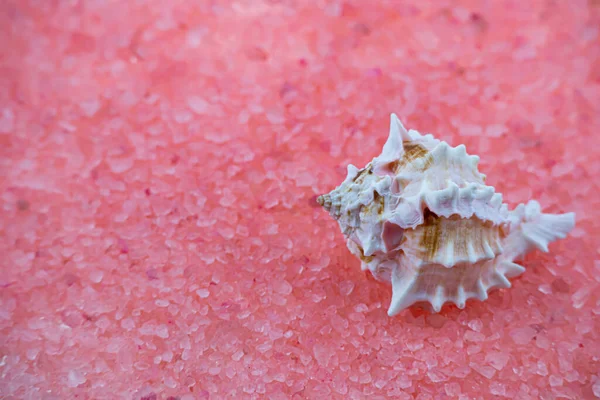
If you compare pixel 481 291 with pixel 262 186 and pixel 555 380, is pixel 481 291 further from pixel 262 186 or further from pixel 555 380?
pixel 262 186

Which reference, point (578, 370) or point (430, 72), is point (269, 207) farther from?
point (578, 370)

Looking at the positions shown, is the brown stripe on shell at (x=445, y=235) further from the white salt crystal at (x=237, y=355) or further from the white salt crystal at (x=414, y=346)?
the white salt crystal at (x=237, y=355)

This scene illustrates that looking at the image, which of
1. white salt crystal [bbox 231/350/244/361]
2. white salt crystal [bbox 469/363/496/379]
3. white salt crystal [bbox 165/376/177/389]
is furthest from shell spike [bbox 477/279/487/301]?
white salt crystal [bbox 165/376/177/389]

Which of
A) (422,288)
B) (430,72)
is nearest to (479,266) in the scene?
(422,288)

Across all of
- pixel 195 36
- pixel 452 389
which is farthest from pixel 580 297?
pixel 195 36

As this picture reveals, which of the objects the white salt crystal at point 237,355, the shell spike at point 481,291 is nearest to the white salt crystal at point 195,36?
the white salt crystal at point 237,355

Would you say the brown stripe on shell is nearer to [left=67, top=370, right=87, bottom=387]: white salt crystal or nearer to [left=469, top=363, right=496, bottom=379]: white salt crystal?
[left=469, top=363, right=496, bottom=379]: white salt crystal
